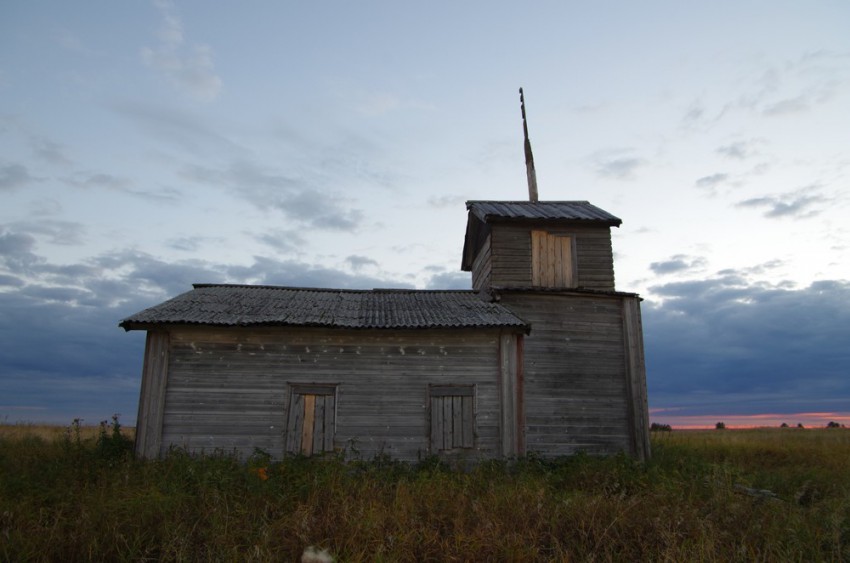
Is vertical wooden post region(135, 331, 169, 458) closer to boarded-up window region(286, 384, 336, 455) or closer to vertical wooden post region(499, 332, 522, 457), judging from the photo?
boarded-up window region(286, 384, 336, 455)

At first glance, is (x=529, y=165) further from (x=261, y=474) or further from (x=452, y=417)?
(x=261, y=474)

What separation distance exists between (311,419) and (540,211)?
10226mm

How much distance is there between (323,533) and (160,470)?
220 inches

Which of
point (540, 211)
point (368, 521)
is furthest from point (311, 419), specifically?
point (540, 211)

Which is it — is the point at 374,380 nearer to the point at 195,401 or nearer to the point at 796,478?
the point at 195,401

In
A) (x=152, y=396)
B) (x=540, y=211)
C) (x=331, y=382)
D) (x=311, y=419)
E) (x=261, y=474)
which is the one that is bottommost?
(x=261, y=474)

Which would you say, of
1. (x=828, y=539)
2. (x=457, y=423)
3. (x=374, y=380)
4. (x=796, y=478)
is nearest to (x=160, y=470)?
(x=374, y=380)

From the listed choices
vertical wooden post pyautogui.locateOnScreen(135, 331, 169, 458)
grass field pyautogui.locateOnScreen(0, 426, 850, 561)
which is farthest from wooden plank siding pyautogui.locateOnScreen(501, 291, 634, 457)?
vertical wooden post pyautogui.locateOnScreen(135, 331, 169, 458)

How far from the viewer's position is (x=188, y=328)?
13500mm

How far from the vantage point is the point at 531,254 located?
17719 millimetres

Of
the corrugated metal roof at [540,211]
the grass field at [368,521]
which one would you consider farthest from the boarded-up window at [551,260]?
the grass field at [368,521]

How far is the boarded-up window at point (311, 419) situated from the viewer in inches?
518

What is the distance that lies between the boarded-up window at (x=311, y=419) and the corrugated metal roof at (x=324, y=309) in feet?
5.64

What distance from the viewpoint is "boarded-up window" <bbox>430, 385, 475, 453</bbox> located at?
13508mm
